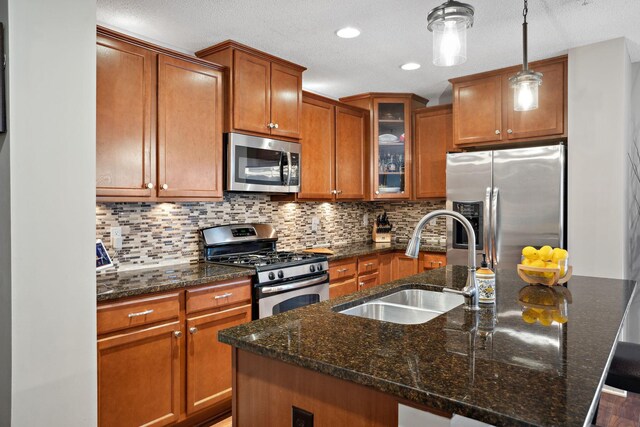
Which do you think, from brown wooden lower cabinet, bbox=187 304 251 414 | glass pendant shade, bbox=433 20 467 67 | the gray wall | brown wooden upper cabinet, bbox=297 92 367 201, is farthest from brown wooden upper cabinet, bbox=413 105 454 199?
the gray wall

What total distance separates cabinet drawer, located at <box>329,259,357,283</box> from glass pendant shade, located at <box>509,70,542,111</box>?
1.98m

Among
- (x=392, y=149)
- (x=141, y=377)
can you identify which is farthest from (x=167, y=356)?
(x=392, y=149)

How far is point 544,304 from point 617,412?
1.88 metres

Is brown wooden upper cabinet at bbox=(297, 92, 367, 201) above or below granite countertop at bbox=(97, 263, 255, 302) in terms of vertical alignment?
above

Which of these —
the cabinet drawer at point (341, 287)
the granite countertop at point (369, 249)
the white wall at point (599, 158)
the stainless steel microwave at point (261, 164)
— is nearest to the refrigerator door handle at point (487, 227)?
the granite countertop at point (369, 249)

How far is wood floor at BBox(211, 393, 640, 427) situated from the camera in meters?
2.67

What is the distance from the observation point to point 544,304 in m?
1.69

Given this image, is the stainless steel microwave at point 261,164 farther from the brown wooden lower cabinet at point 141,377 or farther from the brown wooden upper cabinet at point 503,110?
the brown wooden upper cabinet at point 503,110

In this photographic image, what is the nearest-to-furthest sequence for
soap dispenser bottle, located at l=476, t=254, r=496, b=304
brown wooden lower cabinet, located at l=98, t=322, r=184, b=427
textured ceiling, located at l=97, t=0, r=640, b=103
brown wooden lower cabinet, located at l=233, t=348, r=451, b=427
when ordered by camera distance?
brown wooden lower cabinet, located at l=233, t=348, r=451, b=427
soap dispenser bottle, located at l=476, t=254, r=496, b=304
brown wooden lower cabinet, located at l=98, t=322, r=184, b=427
textured ceiling, located at l=97, t=0, r=640, b=103

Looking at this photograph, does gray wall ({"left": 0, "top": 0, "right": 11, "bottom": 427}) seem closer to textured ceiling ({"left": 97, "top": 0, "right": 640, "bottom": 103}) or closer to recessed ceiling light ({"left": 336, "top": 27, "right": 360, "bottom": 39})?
textured ceiling ({"left": 97, "top": 0, "right": 640, "bottom": 103})

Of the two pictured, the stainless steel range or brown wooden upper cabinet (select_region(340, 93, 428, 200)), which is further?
brown wooden upper cabinet (select_region(340, 93, 428, 200))

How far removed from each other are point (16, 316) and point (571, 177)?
11.6 feet

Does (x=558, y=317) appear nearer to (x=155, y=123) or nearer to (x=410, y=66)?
(x=155, y=123)

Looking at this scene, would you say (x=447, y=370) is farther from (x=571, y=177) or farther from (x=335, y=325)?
(x=571, y=177)
